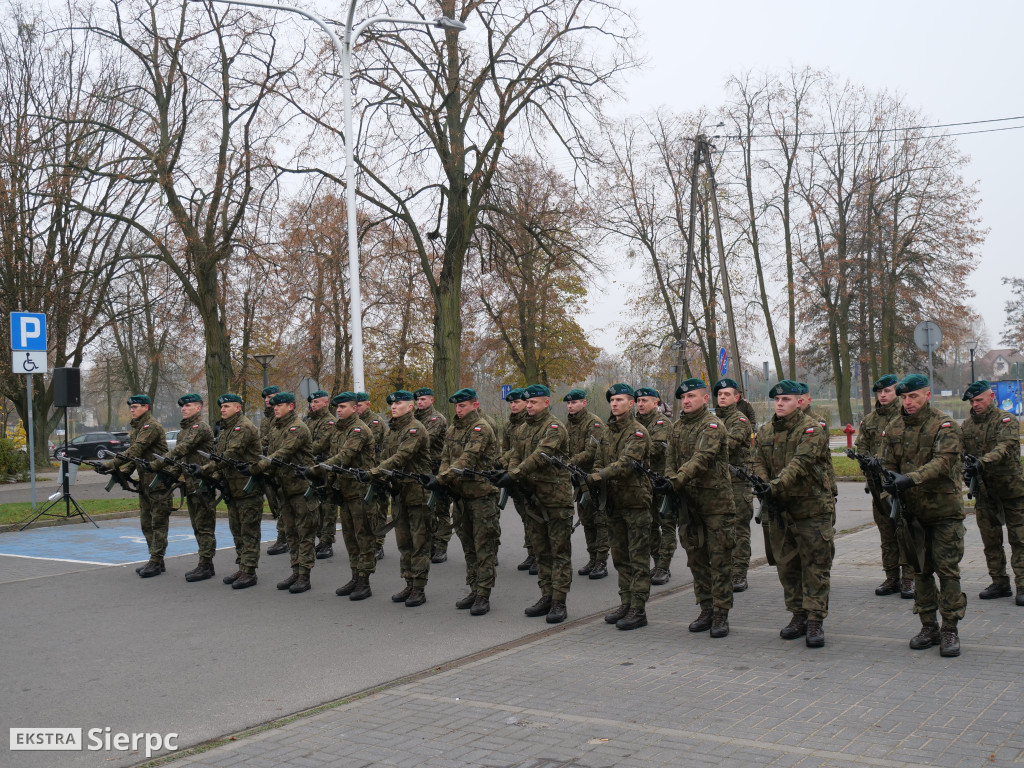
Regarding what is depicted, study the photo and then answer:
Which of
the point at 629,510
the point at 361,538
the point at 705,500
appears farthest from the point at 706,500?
the point at 361,538

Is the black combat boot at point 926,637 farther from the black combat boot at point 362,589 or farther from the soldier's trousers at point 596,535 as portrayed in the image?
the black combat boot at point 362,589

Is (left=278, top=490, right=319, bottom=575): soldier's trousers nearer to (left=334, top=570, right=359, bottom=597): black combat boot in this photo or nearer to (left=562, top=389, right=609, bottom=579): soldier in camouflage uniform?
(left=334, top=570, right=359, bottom=597): black combat boot

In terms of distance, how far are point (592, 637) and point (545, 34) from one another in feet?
60.4

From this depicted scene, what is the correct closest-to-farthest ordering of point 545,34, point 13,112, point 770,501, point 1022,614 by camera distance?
point 770,501, point 1022,614, point 545,34, point 13,112

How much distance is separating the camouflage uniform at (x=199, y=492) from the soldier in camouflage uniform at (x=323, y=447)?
4.02ft

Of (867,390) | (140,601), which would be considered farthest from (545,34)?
(867,390)

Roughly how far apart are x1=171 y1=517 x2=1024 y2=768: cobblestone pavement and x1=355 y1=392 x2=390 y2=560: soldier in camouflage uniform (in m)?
2.67

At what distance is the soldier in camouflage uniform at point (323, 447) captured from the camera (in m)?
11.0

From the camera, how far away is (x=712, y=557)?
25.5 ft

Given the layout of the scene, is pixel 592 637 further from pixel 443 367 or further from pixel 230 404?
pixel 443 367

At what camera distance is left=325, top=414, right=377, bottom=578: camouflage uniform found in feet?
32.2

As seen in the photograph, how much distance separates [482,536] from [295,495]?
268 centimetres

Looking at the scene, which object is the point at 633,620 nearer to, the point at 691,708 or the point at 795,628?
the point at 795,628

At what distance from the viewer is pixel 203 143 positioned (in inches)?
1020
